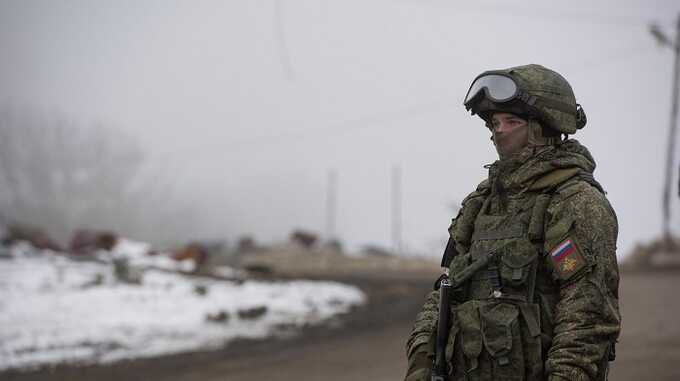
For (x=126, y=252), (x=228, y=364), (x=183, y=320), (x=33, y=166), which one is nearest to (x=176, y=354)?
(x=228, y=364)

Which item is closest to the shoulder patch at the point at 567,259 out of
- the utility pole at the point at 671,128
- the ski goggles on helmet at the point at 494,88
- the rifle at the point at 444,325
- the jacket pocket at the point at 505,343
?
the jacket pocket at the point at 505,343

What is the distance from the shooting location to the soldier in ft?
9.27

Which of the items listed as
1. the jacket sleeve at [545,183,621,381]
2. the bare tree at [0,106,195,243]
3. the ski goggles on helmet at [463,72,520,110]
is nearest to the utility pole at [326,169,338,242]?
the bare tree at [0,106,195,243]

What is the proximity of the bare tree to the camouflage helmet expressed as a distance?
196 ft

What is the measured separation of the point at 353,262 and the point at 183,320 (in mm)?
16036

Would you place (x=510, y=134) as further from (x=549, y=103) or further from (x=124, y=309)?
(x=124, y=309)

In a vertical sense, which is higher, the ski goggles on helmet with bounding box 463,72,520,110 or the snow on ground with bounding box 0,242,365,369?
the ski goggles on helmet with bounding box 463,72,520,110

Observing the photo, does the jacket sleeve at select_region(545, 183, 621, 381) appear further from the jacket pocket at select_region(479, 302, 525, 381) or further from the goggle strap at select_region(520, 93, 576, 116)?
the goggle strap at select_region(520, 93, 576, 116)

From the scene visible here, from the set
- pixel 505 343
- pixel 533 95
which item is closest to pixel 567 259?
pixel 505 343

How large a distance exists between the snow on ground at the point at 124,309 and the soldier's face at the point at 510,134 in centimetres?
823

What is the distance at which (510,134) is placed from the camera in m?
3.22

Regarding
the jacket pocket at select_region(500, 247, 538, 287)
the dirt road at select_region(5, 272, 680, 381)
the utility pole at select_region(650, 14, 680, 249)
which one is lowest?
the dirt road at select_region(5, 272, 680, 381)

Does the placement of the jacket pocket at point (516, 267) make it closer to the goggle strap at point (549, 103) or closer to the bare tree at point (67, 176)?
the goggle strap at point (549, 103)

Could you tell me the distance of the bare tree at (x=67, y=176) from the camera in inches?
2419
